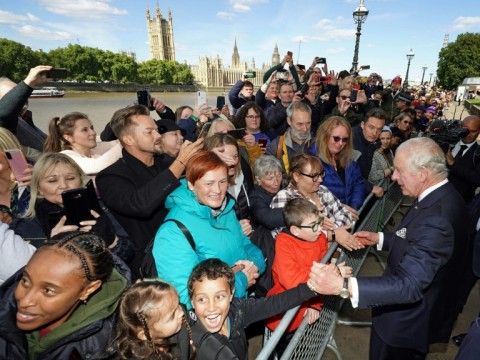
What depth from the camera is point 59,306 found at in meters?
1.33

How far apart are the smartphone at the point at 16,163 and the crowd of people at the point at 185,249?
11mm

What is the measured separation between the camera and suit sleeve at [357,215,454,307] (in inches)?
67.4

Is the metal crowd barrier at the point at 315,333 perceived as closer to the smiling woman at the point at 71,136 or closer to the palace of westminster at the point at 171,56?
the smiling woman at the point at 71,136

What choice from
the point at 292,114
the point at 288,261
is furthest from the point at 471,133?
the point at 288,261

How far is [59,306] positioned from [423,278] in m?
2.06

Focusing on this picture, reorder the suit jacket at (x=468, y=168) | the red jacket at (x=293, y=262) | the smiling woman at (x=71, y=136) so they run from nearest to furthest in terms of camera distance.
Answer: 1. the red jacket at (x=293, y=262)
2. the smiling woman at (x=71, y=136)
3. the suit jacket at (x=468, y=168)

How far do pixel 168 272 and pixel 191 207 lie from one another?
1.45 ft

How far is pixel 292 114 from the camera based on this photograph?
3816 millimetres

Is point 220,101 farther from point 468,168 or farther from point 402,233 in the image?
point 402,233

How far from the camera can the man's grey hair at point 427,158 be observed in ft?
6.49

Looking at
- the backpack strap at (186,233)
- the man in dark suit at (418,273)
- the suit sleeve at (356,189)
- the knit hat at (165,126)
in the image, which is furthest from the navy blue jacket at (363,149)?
the backpack strap at (186,233)

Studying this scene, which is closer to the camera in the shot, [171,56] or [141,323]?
[141,323]

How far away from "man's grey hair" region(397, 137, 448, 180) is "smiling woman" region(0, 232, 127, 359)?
2.18 m

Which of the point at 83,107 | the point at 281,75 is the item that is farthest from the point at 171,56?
the point at 281,75
